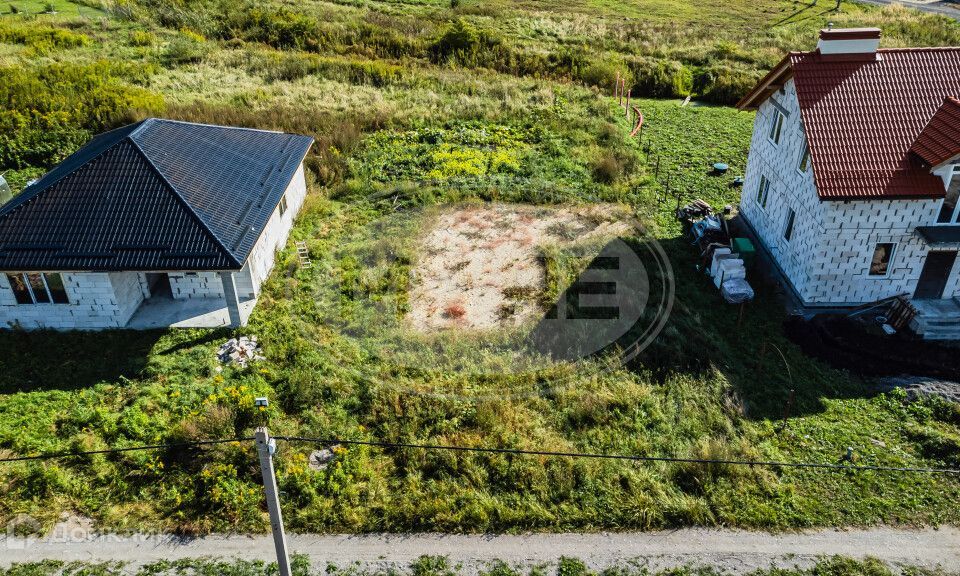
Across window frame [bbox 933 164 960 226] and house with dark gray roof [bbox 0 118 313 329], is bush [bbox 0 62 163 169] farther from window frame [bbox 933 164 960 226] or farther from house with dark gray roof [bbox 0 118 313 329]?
window frame [bbox 933 164 960 226]

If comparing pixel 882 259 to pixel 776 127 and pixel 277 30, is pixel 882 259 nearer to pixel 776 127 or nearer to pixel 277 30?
pixel 776 127

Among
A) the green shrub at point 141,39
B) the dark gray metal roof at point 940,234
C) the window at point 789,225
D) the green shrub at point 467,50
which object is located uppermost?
the green shrub at point 141,39

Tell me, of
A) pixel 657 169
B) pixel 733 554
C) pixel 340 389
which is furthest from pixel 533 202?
pixel 733 554

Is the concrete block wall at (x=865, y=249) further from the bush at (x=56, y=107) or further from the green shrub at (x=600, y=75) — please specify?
the bush at (x=56, y=107)

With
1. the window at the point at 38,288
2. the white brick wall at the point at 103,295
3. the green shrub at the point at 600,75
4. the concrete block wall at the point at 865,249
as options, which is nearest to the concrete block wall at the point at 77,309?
the white brick wall at the point at 103,295

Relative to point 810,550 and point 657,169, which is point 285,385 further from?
point 657,169

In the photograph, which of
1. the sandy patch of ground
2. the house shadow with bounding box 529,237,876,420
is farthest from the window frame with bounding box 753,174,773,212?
the sandy patch of ground

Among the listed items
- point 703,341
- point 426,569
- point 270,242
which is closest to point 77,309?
point 270,242
